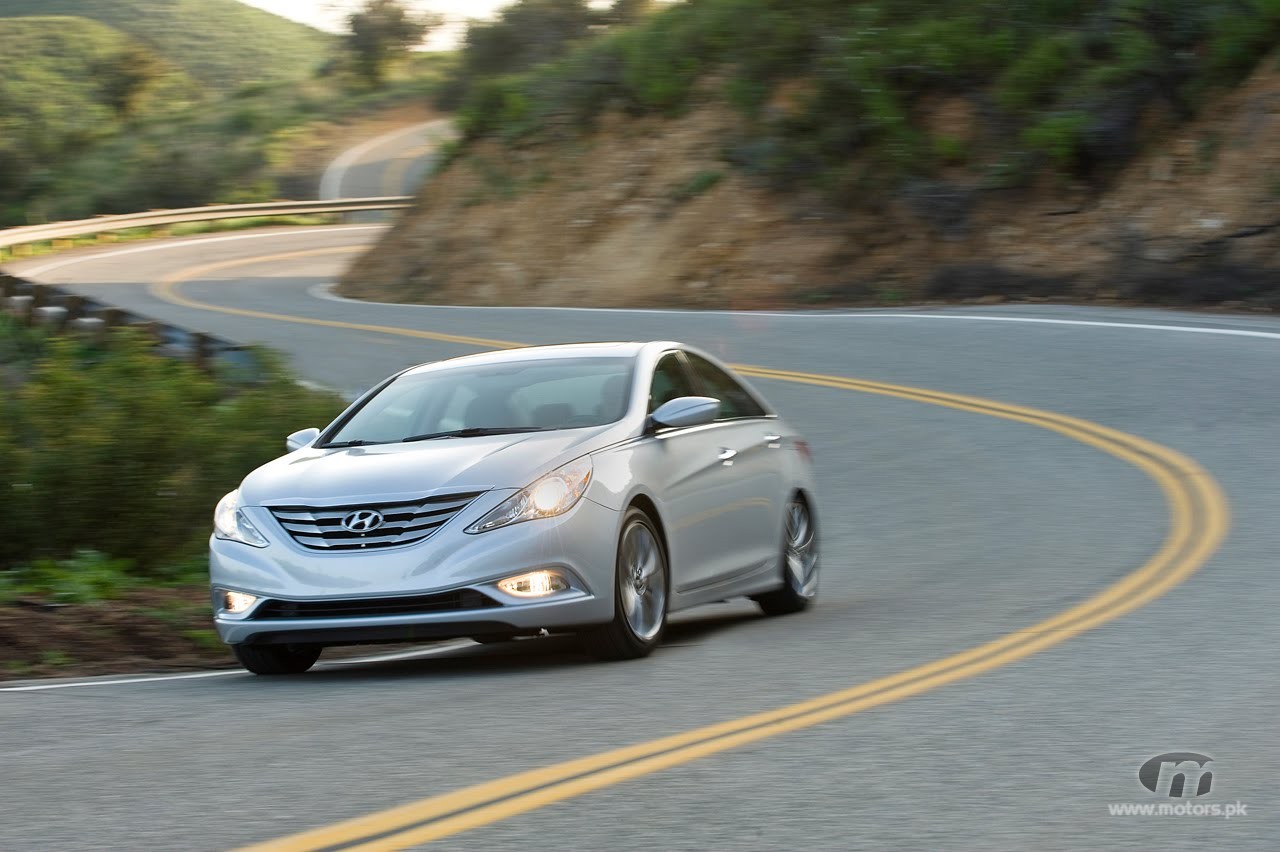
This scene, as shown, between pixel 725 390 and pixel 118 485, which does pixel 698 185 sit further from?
pixel 725 390

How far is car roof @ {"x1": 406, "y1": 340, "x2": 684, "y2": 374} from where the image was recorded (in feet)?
32.3

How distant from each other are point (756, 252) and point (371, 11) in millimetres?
68806

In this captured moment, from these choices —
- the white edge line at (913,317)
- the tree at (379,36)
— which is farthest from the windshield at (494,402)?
the tree at (379,36)

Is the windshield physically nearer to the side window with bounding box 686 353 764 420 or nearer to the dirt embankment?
the side window with bounding box 686 353 764 420

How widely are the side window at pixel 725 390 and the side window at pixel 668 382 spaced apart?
0.20 m

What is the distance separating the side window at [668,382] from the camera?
9562 millimetres

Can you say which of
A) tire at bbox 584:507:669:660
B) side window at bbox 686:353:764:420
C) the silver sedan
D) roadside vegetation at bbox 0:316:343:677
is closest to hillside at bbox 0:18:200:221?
roadside vegetation at bbox 0:316:343:677

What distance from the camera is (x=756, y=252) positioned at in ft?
102

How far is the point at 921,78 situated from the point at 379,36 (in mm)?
66121

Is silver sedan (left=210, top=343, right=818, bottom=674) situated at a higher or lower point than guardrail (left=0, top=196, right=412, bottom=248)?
higher

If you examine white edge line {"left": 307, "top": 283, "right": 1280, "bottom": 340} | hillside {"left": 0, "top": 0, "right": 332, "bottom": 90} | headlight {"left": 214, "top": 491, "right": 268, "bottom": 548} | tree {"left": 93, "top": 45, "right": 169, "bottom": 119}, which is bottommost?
white edge line {"left": 307, "top": 283, "right": 1280, "bottom": 340}

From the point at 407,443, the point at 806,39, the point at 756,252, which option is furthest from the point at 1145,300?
the point at 407,443

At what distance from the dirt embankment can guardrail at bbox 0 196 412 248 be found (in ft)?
23.4

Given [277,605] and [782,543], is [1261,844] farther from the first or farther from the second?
[782,543]
